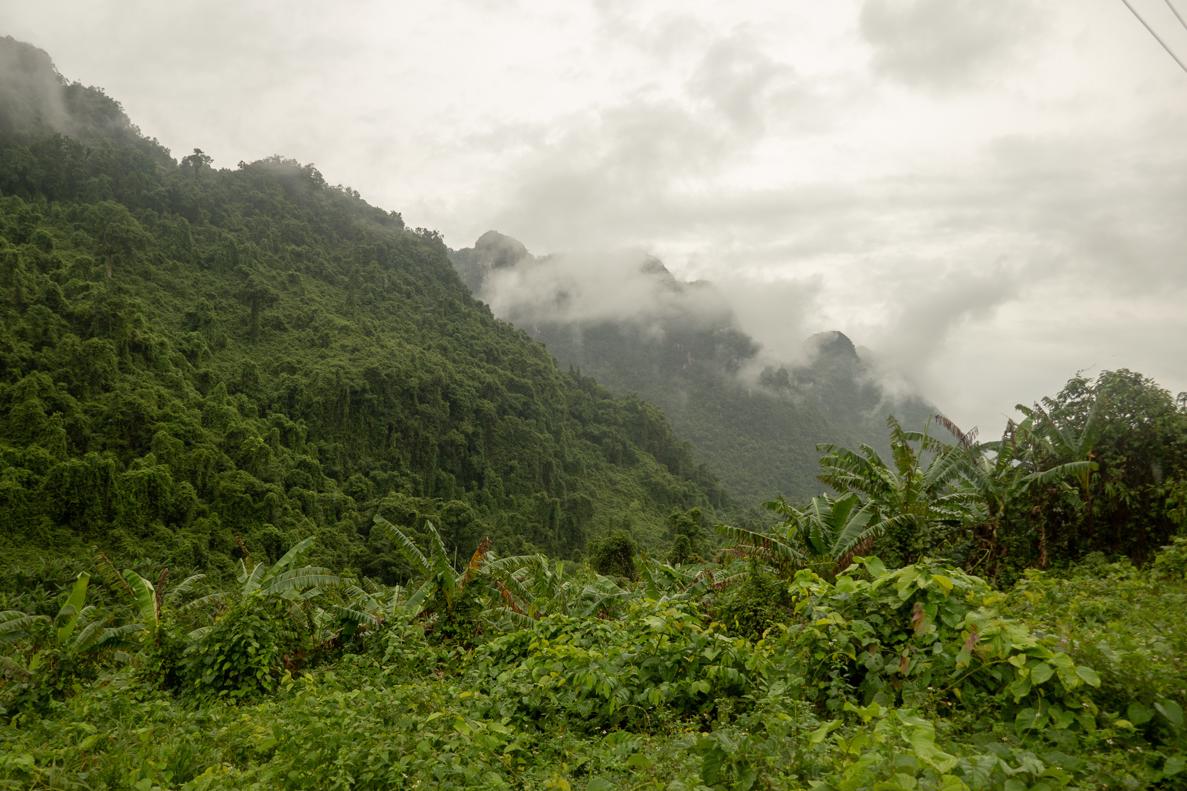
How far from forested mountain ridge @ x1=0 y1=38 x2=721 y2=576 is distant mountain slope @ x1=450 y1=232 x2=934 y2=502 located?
40.9m

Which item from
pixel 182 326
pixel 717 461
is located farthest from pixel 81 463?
pixel 717 461

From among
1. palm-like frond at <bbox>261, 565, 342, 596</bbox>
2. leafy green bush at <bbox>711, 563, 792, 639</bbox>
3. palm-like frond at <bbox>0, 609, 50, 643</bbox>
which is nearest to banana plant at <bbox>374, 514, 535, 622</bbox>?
→ palm-like frond at <bbox>261, 565, 342, 596</bbox>

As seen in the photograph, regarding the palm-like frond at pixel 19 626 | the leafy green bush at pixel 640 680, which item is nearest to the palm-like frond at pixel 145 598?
the palm-like frond at pixel 19 626

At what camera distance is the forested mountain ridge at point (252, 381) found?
2748cm

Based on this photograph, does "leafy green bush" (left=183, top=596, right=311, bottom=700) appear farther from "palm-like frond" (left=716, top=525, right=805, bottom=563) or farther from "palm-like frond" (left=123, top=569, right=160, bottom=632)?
"palm-like frond" (left=716, top=525, right=805, bottom=563)

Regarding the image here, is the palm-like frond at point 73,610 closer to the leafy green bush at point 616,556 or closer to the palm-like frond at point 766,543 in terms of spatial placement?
the palm-like frond at point 766,543

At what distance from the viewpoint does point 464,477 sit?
48562 mm

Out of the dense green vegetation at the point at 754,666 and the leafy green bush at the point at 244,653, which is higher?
the dense green vegetation at the point at 754,666

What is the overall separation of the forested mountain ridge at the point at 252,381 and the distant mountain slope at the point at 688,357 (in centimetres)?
4090

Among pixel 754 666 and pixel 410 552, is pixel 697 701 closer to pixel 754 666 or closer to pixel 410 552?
pixel 754 666

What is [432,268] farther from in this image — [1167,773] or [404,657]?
[1167,773]

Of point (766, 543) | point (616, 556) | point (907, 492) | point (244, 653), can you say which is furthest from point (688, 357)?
point (244, 653)

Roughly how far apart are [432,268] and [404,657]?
72.4 meters

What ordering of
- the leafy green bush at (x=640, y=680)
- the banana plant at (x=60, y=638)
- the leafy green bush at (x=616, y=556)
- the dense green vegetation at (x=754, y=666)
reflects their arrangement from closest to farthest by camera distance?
the dense green vegetation at (x=754, y=666), the leafy green bush at (x=640, y=680), the banana plant at (x=60, y=638), the leafy green bush at (x=616, y=556)
